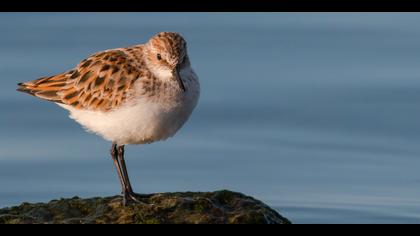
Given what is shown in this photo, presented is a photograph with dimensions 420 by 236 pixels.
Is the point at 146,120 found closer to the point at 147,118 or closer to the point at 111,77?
the point at 147,118

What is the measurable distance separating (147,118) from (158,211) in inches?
48.0

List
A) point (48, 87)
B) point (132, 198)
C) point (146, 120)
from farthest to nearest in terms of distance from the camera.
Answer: point (48, 87)
point (146, 120)
point (132, 198)

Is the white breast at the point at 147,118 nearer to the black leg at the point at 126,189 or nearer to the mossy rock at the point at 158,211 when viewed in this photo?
the black leg at the point at 126,189

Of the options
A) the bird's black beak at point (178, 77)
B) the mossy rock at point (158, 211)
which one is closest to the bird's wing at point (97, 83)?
the bird's black beak at point (178, 77)

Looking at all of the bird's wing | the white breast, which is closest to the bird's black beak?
the white breast

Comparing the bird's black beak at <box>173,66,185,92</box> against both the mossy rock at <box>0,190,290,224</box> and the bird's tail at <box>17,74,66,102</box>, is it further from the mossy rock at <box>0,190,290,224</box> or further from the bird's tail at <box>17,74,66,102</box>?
the bird's tail at <box>17,74,66,102</box>

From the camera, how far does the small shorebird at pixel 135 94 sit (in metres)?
13.1

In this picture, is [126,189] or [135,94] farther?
[135,94]

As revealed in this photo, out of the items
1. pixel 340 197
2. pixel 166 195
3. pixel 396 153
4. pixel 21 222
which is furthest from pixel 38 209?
pixel 396 153

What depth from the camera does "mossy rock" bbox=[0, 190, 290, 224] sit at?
39.7ft

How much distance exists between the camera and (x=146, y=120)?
13039 millimetres

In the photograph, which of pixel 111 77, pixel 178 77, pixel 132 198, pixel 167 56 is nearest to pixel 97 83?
pixel 111 77

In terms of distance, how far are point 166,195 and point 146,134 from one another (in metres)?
0.77
